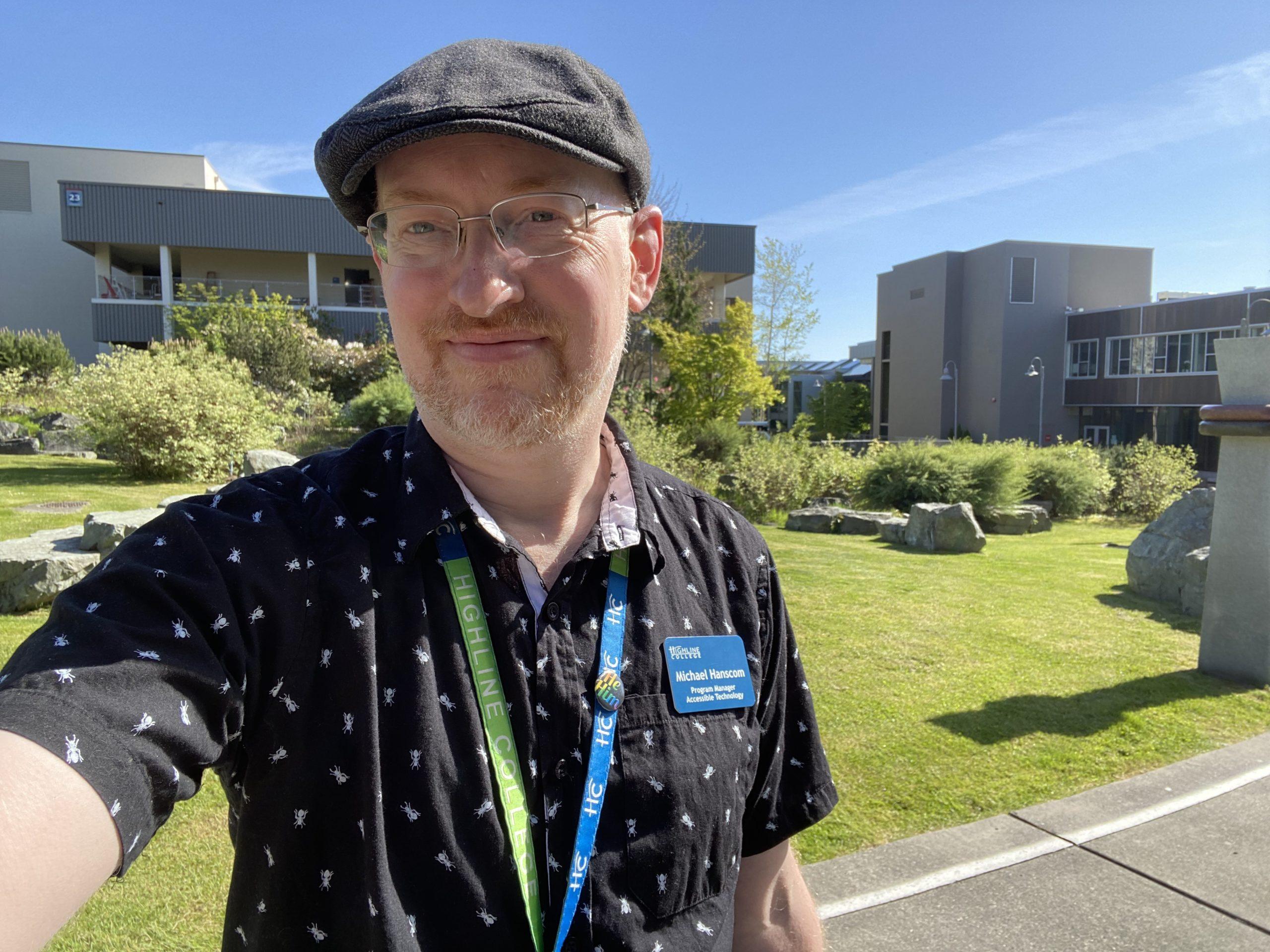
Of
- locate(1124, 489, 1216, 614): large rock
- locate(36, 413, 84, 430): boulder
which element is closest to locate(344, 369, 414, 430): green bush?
→ locate(36, 413, 84, 430): boulder

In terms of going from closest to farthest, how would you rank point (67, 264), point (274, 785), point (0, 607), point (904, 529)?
point (274, 785) → point (0, 607) → point (904, 529) → point (67, 264)

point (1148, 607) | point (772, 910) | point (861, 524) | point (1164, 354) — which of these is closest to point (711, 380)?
point (861, 524)

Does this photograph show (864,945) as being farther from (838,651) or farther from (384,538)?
(838,651)

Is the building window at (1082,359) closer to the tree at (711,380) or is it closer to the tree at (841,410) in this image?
the tree at (841,410)

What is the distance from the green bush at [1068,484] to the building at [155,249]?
42.3 ft

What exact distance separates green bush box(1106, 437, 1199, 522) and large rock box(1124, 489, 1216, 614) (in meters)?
9.77

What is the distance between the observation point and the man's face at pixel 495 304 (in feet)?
4.58

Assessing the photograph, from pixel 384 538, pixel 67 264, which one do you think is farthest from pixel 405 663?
pixel 67 264

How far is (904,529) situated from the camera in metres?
12.0

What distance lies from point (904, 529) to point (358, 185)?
37.8ft

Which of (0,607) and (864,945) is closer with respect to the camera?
(864,945)

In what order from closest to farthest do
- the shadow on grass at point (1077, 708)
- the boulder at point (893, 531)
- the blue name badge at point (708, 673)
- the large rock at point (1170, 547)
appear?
the blue name badge at point (708, 673), the shadow on grass at point (1077, 708), the large rock at point (1170, 547), the boulder at point (893, 531)

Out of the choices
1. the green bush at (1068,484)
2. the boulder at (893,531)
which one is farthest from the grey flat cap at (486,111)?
the green bush at (1068,484)

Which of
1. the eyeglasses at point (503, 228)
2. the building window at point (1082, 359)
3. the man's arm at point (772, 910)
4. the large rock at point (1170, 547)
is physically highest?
the building window at point (1082, 359)
